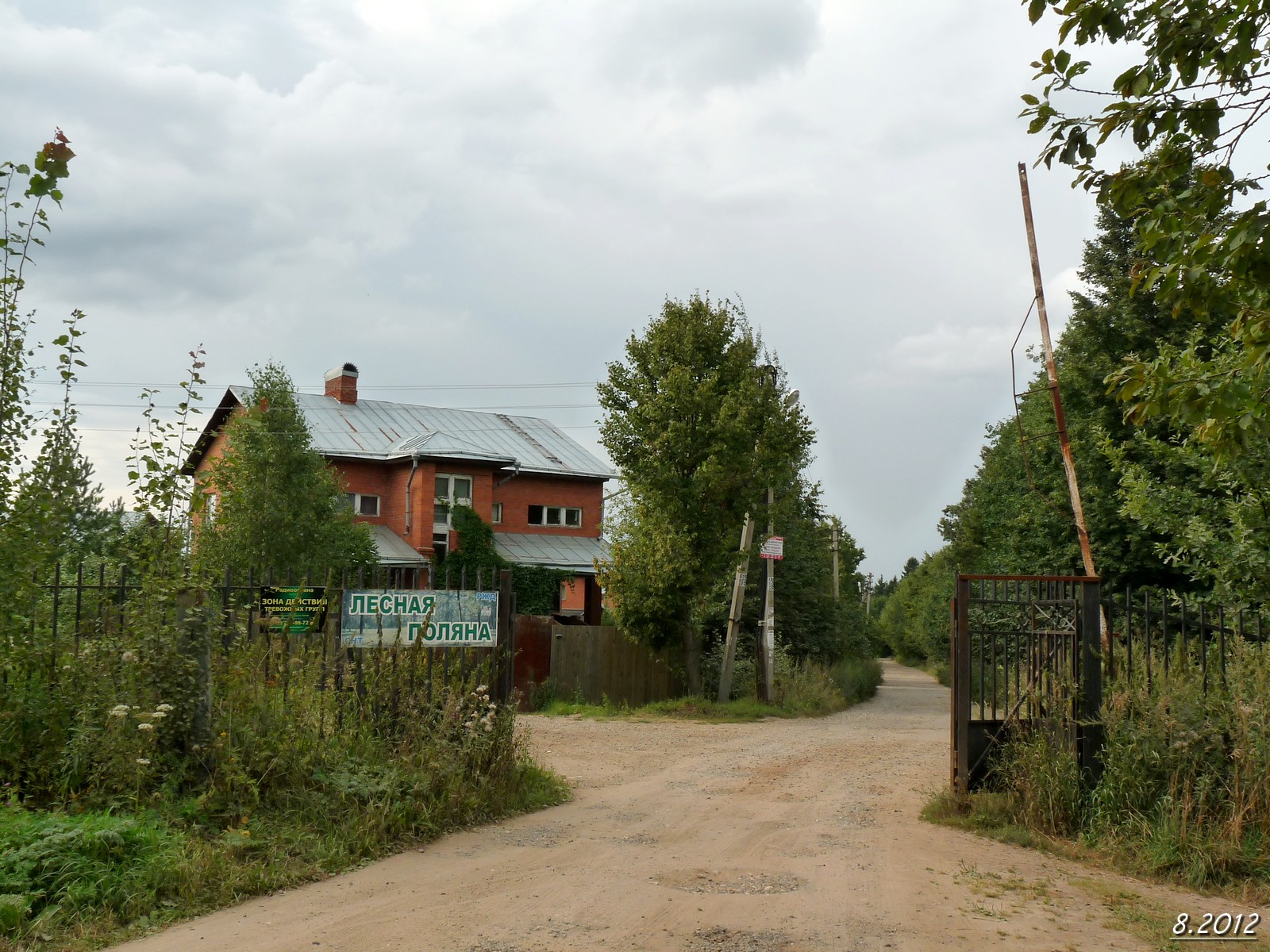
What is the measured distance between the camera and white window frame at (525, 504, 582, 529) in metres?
42.4

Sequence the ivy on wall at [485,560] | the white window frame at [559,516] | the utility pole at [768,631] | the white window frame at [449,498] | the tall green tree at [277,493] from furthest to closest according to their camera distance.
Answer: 1. the white window frame at [559,516]
2. the white window frame at [449,498]
3. the ivy on wall at [485,560]
4. the tall green tree at [277,493]
5. the utility pole at [768,631]

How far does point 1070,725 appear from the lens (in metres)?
9.25

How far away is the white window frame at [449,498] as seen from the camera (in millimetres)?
38438

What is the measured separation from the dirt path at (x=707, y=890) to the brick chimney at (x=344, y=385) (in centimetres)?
3438

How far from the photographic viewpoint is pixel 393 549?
3744cm

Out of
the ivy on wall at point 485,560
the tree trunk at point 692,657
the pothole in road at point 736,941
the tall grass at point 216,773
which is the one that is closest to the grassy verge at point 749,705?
the tree trunk at point 692,657

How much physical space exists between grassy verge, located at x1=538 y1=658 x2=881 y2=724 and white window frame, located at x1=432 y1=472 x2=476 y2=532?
15489mm

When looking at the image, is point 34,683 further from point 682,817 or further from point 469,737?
point 682,817

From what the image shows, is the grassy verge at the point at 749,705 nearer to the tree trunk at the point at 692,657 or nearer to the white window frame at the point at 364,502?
the tree trunk at the point at 692,657

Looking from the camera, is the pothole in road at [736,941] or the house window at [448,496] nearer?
the pothole in road at [736,941]

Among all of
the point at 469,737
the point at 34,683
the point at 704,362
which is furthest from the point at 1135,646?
the point at 704,362

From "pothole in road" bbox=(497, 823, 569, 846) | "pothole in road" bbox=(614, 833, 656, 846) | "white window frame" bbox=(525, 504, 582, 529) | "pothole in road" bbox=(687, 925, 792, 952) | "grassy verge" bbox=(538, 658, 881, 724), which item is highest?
"white window frame" bbox=(525, 504, 582, 529)
